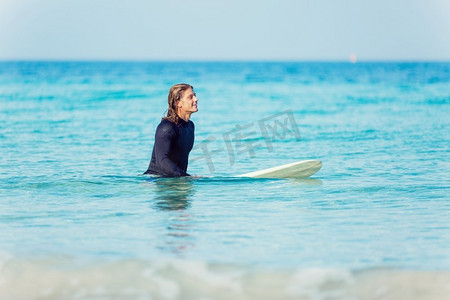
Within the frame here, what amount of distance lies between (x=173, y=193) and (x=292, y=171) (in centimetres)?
212

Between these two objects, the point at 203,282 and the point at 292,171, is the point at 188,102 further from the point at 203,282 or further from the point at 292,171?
the point at 203,282

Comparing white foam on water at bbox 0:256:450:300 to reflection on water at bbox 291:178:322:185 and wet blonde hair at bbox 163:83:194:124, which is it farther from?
reflection on water at bbox 291:178:322:185

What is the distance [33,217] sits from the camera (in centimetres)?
724

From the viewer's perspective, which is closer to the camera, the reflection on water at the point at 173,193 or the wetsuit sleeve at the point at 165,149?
the reflection on water at the point at 173,193

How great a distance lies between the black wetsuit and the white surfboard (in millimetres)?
1517

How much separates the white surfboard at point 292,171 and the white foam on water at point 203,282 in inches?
166

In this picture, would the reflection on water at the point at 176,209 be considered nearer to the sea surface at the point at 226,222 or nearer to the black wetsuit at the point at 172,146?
the sea surface at the point at 226,222

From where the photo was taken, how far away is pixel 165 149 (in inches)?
323

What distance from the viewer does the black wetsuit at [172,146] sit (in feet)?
26.8

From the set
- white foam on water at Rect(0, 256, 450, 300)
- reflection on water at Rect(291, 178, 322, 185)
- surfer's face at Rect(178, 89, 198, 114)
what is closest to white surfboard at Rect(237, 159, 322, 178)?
reflection on water at Rect(291, 178, 322, 185)

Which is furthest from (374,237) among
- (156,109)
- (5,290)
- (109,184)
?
(156,109)

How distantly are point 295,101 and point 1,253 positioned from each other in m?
26.4

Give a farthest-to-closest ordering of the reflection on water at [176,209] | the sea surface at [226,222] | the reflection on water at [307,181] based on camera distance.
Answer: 1. the reflection on water at [307,181]
2. the reflection on water at [176,209]
3. the sea surface at [226,222]

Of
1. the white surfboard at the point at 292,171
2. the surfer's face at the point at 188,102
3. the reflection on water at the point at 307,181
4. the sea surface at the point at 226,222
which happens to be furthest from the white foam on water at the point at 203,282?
the white surfboard at the point at 292,171
